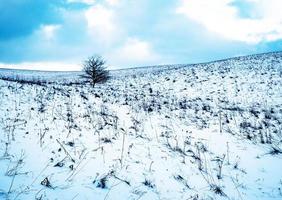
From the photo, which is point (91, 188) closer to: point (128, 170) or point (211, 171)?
point (128, 170)

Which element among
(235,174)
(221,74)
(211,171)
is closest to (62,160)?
(211,171)

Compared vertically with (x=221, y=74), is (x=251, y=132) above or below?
below

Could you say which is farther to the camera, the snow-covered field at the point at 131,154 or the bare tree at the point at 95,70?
the bare tree at the point at 95,70

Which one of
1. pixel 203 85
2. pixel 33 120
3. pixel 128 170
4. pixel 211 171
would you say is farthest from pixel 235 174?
pixel 203 85

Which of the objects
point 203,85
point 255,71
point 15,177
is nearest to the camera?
point 15,177

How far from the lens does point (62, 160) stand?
4938mm

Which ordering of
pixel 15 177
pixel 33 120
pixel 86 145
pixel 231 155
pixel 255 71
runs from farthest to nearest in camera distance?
1. pixel 255 71
2. pixel 33 120
3. pixel 231 155
4. pixel 86 145
5. pixel 15 177

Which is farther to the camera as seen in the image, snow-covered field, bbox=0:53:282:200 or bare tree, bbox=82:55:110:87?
bare tree, bbox=82:55:110:87

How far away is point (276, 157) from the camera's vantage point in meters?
6.33

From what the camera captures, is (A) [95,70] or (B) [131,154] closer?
(B) [131,154]

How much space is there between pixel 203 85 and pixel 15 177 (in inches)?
822

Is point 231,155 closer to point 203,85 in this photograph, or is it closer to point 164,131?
point 164,131

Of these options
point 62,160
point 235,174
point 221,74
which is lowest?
point 235,174

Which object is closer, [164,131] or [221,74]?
[164,131]
